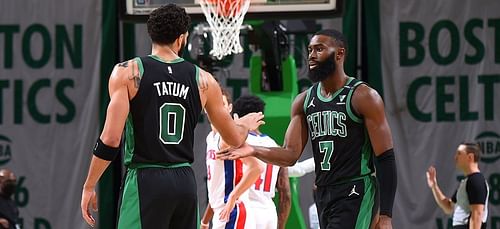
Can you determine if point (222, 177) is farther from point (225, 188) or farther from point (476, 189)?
point (476, 189)

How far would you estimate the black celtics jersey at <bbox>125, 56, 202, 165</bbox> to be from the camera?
6098 mm

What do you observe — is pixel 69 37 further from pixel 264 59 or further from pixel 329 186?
pixel 329 186

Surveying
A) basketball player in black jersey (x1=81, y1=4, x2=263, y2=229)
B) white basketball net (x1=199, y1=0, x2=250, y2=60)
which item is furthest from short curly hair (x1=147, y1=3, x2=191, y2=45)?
white basketball net (x1=199, y1=0, x2=250, y2=60)

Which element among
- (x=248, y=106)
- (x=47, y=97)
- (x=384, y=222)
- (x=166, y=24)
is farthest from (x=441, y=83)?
(x=166, y=24)

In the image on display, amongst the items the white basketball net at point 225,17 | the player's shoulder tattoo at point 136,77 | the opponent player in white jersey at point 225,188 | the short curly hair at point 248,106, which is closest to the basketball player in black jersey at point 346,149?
the player's shoulder tattoo at point 136,77

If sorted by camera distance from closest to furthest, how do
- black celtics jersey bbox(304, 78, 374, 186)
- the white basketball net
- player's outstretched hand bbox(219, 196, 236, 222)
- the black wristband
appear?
the black wristband → black celtics jersey bbox(304, 78, 374, 186) → player's outstretched hand bbox(219, 196, 236, 222) → the white basketball net

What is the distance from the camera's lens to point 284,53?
11.8 metres

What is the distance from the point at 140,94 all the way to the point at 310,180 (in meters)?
8.70

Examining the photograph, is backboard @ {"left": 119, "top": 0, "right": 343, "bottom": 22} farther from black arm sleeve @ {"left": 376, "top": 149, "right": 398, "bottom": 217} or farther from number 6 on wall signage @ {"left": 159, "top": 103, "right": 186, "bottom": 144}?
number 6 on wall signage @ {"left": 159, "top": 103, "right": 186, "bottom": 144}

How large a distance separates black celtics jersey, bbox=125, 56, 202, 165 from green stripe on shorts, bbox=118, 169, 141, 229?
120 millimetres

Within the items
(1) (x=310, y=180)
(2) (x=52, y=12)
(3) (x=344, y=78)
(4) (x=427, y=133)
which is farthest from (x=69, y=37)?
(3) (x=344, y=78)

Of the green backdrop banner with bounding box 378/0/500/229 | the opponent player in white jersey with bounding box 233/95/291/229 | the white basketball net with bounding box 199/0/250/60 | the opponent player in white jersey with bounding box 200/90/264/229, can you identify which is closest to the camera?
the opponent player in white jersey with bounding box 200/90/264/229

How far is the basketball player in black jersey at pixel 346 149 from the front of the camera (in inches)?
257

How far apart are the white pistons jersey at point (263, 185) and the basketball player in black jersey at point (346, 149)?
198 centimetres
